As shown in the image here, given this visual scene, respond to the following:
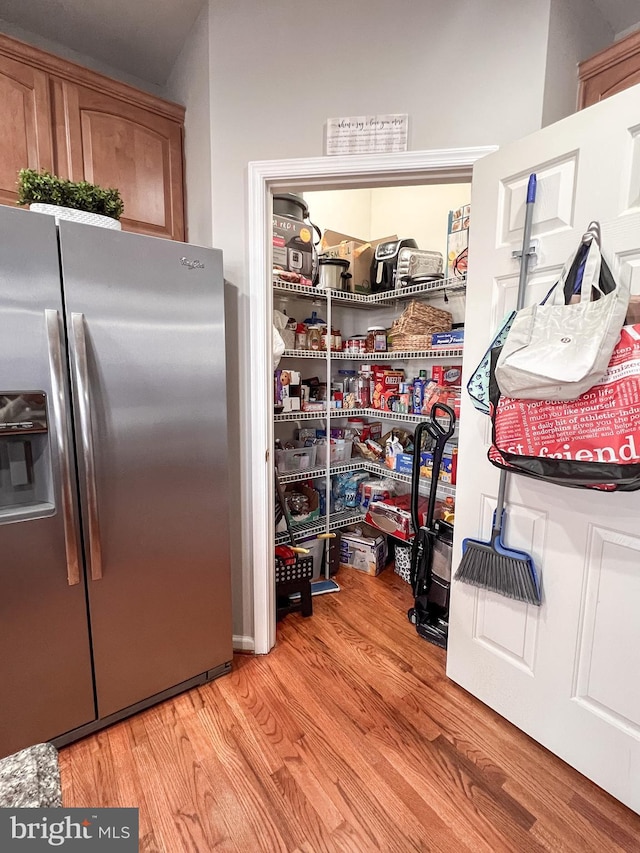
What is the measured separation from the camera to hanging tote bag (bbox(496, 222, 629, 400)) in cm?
107

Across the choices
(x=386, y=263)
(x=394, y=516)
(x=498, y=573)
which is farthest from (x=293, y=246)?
(x=498, y=573)

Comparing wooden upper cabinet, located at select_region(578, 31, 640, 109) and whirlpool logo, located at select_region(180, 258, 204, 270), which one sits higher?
wooden upper cabinet, located at select_region(578, 31, 640, 109)

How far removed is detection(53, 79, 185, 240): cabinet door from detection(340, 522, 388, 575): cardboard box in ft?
6.83

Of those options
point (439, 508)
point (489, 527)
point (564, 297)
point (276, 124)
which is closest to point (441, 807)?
point (489, 527)

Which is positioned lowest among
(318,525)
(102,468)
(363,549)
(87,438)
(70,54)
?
(363,549)

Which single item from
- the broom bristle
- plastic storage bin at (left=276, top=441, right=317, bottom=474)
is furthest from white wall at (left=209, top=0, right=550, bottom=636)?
the broom bristle

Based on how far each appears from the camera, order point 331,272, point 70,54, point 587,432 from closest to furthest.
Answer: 1. point 587,432
2. point 70,54
3. point 331,272

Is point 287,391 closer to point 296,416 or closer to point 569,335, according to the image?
point 296,416

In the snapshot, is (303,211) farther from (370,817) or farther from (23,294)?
(370,817)

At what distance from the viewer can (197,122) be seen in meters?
1.81

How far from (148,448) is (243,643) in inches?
43.5

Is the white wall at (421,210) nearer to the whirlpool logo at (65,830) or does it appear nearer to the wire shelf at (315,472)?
the wire shelf at (315,472)

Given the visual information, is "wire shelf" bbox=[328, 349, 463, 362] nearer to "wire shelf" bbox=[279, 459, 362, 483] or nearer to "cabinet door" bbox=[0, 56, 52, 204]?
"wire shelf" bbox=[279, 459, 362, 483]

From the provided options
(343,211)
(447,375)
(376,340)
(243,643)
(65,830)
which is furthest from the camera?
(343,211)
